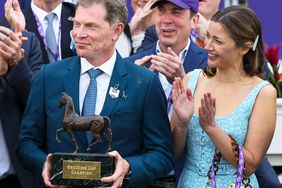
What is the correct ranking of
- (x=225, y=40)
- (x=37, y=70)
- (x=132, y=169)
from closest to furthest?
(x=132, y=169) → (x=225, y=40) → (x=37, y=70)

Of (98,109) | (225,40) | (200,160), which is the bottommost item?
(200,160)

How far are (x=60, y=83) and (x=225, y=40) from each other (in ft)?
3.12

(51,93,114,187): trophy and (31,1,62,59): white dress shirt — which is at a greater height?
(31,1,62,59): white dress shirt

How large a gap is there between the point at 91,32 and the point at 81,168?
78cm

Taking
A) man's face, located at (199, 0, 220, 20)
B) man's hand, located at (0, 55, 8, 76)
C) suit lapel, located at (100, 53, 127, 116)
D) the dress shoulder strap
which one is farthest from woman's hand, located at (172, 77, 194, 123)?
man's face, located at (199, 0, 220, 20)

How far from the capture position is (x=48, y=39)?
6.08m

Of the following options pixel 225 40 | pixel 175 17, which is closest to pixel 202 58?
pixel 175 17

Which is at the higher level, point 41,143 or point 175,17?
point 175,17

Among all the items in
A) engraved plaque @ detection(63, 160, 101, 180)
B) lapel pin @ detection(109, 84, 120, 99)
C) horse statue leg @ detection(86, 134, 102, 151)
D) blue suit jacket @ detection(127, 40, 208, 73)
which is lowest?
engraved plaque @ detection(63, 160, 101, 180)

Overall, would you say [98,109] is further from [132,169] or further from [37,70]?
[37,70]

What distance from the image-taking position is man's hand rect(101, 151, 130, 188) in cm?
453

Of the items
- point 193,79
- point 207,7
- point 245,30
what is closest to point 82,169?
point 193,79

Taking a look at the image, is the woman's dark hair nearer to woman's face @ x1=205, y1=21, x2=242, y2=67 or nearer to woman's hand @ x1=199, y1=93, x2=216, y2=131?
woman's face @ x1=205, y1=21, x2=242, y2=67

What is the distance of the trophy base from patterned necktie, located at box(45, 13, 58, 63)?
156 cm
